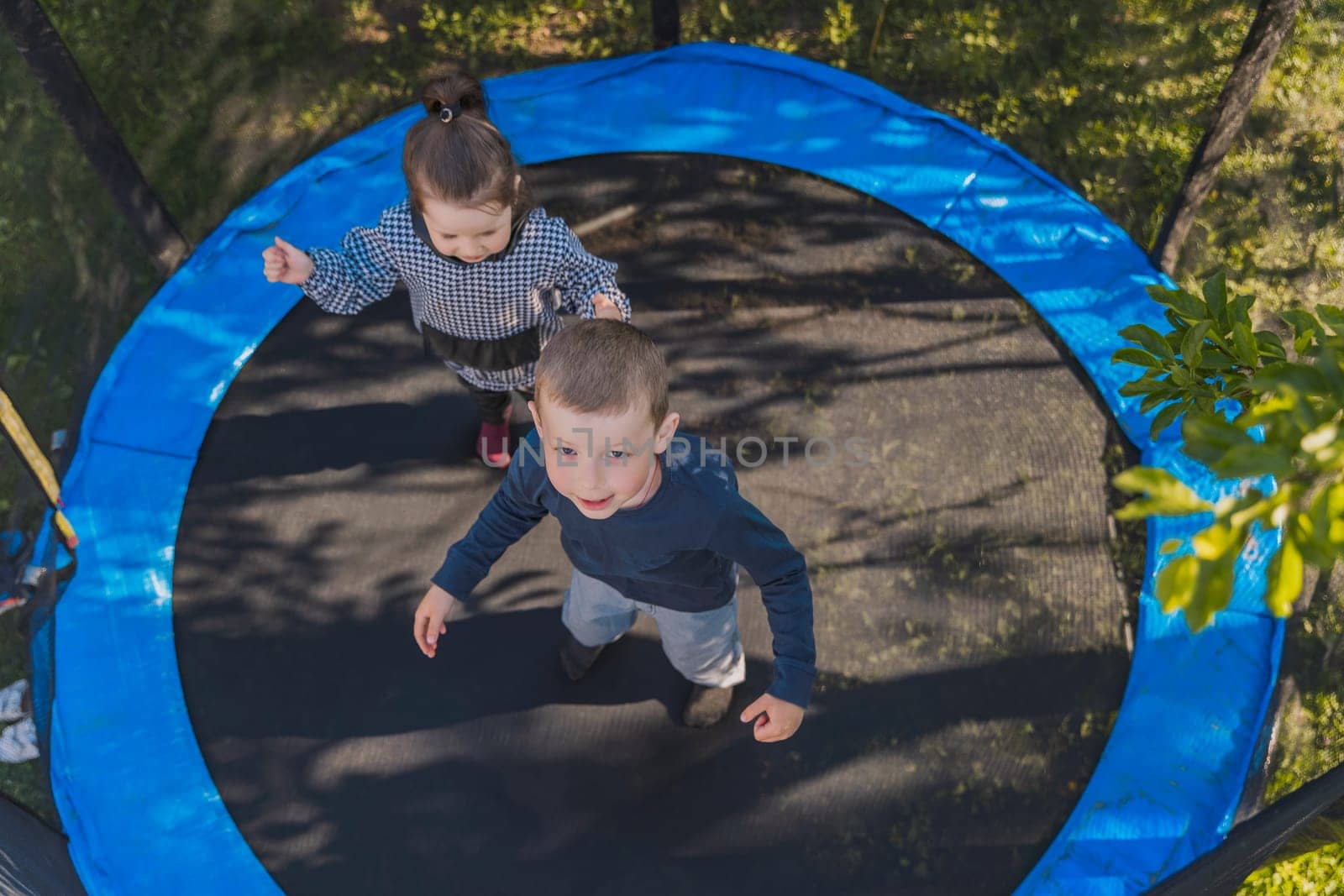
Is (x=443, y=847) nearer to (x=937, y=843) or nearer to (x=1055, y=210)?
(x=937, y=843)

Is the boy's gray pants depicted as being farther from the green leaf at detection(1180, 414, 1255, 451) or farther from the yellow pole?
the yellow pole

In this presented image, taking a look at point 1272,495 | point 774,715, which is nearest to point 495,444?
point 774,715

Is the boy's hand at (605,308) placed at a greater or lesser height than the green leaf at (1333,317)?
lesser

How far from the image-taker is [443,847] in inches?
83.3

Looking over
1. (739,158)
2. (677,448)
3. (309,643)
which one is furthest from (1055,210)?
(309,643)

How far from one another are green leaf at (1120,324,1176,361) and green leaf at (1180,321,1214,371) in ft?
0.24

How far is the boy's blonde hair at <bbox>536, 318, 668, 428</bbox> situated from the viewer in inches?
A: 51.3

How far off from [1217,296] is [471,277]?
118 centimetres

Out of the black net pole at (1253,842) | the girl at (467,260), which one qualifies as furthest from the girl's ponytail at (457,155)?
the black net pole at (1253,842)

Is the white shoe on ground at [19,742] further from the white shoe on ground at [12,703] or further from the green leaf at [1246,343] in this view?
the green leaf at [1246,343]

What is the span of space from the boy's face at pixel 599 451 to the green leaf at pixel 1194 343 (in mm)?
652

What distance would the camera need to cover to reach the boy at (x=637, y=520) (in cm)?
132

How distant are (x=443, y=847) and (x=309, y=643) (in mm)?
553

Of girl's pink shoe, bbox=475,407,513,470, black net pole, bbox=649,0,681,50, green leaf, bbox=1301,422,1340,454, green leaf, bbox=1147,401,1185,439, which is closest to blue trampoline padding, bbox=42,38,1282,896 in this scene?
black net pole, bbox=649,0,681,50
